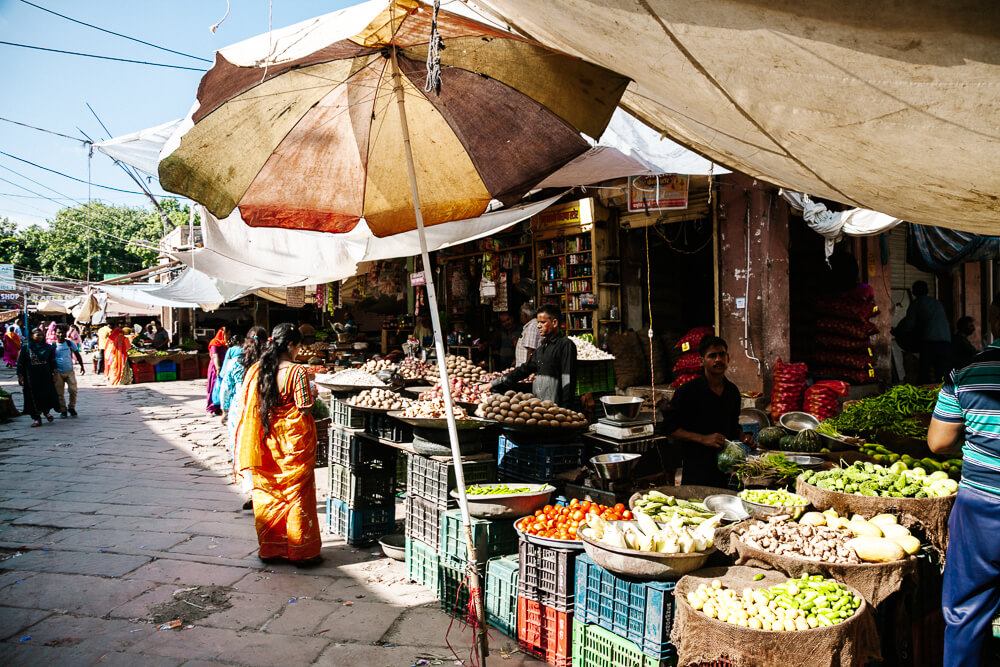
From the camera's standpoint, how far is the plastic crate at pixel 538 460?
14.3 ft

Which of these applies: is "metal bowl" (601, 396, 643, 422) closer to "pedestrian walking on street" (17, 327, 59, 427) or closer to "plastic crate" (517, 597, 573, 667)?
"plastic crate" (517, 597, 573, 667)

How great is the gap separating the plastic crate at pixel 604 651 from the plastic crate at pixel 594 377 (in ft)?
16.2

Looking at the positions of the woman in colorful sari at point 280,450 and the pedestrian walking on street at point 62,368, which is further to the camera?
the pedestrian walking on street at point 62,368

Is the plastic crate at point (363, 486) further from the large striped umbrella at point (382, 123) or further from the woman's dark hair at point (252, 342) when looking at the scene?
the large striped umbrella at point (382, 123)

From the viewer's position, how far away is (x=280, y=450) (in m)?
4.96

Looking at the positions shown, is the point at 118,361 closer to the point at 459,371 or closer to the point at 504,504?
the point at 459,371

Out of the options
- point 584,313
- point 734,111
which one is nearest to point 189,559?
point 734,111

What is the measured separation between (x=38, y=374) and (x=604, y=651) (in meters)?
13.9

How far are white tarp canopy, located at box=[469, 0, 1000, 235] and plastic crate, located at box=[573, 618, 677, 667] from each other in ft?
7.48

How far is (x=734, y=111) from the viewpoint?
8.00 feet

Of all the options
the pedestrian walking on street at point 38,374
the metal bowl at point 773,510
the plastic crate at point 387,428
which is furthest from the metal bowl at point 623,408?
the pedestrian walking on street at point 38,374

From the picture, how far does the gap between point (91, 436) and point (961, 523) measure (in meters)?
12.9

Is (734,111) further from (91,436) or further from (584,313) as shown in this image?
(91,436)

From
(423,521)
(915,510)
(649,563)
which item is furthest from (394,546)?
(915,510)
